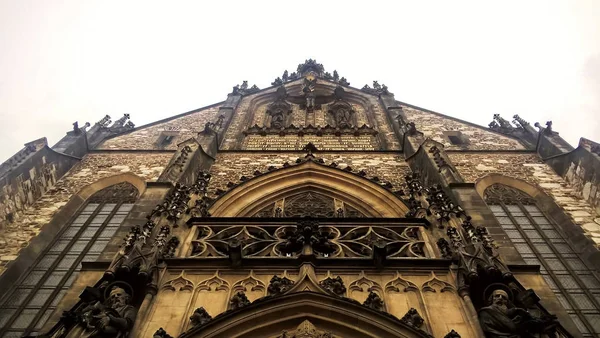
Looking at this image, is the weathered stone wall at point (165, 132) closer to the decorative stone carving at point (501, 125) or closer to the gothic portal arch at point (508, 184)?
the gothic portal arch at point (508, 184)

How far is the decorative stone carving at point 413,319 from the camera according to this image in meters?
5.65

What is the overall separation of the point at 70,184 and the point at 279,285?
8204 millimetres

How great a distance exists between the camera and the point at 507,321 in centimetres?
521

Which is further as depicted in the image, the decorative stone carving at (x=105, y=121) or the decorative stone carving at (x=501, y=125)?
the decorative stone carving at (x=105, y=121)

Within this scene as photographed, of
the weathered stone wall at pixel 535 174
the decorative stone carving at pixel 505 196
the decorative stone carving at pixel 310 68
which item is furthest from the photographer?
the decorative stone carving at pixel 310 68

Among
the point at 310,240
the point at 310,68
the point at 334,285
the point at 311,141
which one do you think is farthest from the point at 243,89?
the point at 334,285

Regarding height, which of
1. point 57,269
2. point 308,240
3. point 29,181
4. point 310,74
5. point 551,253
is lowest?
point 308,240

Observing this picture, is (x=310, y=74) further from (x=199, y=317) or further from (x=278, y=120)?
(x=199, y=317)

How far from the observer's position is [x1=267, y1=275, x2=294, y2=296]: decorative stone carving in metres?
6.19

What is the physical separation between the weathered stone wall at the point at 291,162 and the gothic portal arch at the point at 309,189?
0.60m

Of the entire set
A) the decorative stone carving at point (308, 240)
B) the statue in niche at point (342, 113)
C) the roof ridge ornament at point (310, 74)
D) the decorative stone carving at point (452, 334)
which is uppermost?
the roof ridge ornament at point (310, 74)

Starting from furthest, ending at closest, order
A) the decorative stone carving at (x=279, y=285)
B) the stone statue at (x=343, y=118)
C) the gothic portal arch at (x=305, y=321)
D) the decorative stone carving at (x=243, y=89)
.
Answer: the decorative stone carving at (x=243, y=89)
the stone statue at (x=343, y=118)
the decorative stone carving at (x=279, y=285)
the gothic portal arch at (x=305, y=321)

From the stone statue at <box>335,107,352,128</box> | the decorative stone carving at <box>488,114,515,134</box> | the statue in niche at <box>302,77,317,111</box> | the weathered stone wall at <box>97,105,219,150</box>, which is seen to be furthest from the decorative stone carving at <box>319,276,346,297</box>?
the statue in niche at <box>302,77,317,111</box>

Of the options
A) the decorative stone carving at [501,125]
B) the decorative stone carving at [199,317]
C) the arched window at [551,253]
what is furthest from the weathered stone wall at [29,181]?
the decorative stone carving at [501,125]
